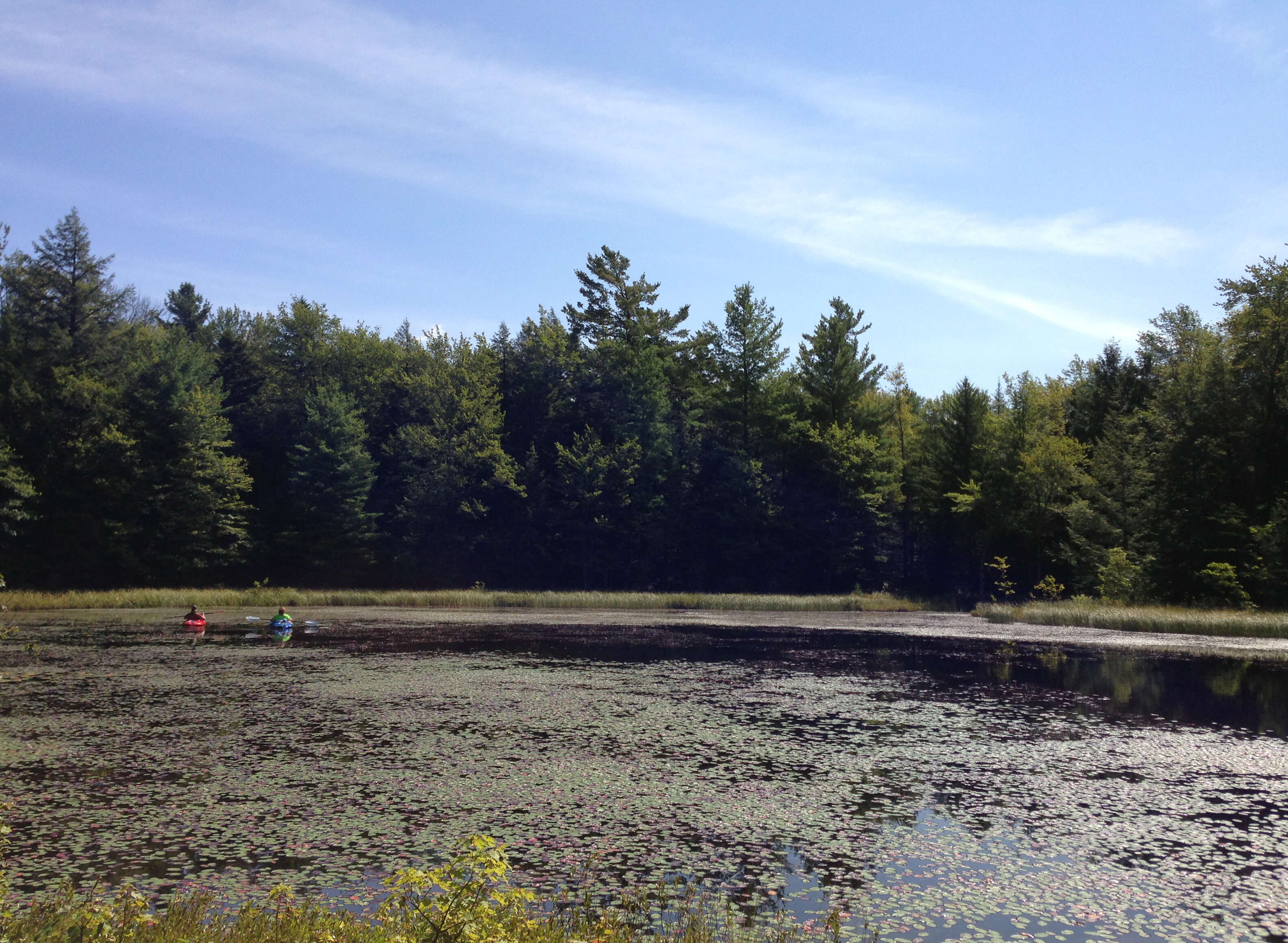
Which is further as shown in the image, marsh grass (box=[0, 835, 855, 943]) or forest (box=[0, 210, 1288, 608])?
forest (box=[0, 210, 1288, 608])

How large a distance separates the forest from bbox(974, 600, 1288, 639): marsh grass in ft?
28.9

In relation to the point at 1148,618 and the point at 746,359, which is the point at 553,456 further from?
the point at 1148,618

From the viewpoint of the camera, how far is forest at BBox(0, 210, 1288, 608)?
2072 inches

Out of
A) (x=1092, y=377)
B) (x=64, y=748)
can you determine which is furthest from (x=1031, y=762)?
(x=1092, y=377)

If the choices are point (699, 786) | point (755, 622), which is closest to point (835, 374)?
point (755, 622)

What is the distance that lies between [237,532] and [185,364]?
11.5m

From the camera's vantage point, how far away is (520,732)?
13469 millimetres

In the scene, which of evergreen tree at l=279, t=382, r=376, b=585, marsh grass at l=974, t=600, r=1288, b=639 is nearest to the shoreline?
marsh grass at l=974, t=600, r=1288, b=639

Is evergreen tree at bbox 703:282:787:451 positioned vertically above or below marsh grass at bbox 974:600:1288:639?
above

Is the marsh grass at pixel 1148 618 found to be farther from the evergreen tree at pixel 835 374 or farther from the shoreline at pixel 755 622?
the evergreen tree at pixel 835 374

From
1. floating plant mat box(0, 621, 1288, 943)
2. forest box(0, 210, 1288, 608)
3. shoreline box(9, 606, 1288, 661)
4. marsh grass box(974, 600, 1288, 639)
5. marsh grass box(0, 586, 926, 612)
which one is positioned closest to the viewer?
floating plant mat box(0, 621, 1288, 943)

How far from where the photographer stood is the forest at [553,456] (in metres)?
52.6

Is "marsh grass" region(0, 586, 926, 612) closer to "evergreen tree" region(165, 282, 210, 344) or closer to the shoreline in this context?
the shoreline

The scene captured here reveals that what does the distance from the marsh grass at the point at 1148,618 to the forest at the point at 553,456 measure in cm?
880
